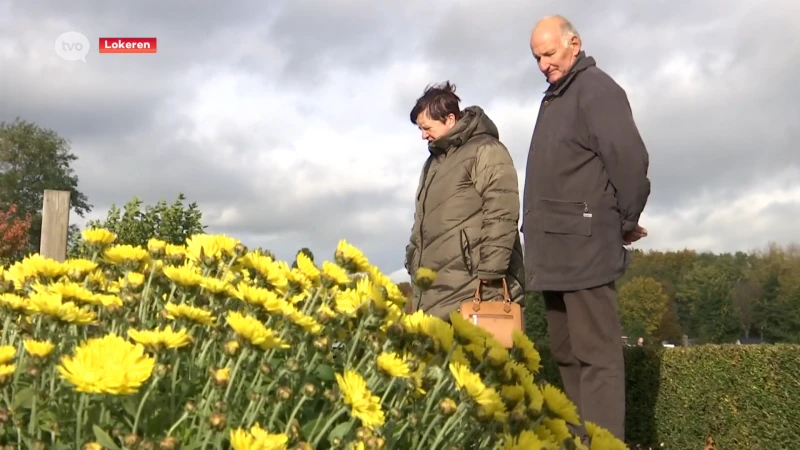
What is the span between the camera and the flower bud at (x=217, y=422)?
129 cm

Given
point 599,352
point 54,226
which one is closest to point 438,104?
point 599,352

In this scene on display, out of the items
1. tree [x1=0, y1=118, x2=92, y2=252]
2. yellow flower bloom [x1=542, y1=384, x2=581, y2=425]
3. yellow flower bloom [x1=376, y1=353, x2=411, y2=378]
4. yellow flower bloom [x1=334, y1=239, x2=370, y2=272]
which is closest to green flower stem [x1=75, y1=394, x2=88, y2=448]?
yellow flower bloom [x1=376, y1=353, x2=411, y2=378]

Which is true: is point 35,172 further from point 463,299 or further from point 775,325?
point 775,325

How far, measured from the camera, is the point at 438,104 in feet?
12.1

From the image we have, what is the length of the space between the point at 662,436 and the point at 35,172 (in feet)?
115

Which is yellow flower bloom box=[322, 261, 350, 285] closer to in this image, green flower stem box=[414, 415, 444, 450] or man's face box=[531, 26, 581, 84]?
green flower stem box=[414, 415, 444, 450]

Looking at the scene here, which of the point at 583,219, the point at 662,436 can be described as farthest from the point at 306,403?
the point at 662,436

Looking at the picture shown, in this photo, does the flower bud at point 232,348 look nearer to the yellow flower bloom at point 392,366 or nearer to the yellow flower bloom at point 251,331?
the yellow flower bloom at point 251,331

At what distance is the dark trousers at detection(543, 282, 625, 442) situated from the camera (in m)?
3.16

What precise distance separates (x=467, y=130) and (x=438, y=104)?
18 cm

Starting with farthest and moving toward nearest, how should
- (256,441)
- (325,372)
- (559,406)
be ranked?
(559,406) → (325,372) → (256,441)

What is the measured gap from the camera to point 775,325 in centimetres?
7525

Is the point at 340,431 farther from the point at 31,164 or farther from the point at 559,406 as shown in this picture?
the point at 31,164

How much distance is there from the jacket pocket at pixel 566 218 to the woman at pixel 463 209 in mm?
211
